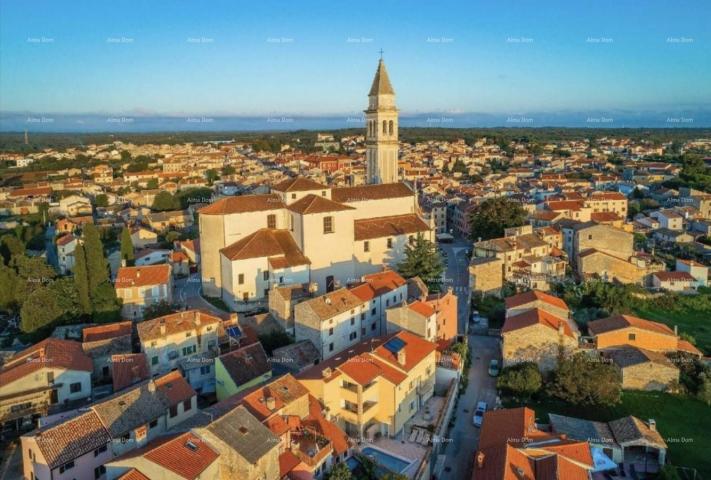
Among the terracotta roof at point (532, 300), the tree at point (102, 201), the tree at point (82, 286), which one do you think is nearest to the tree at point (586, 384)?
the terracotta roof at point (532, 300)

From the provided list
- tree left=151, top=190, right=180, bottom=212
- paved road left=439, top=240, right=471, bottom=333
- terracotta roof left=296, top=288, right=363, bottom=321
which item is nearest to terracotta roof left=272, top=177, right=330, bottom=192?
terracotta roof left=296, top=288, right=363, bottom=321

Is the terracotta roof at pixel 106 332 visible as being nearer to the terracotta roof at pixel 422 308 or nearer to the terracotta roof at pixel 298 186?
the terracotta roof at pixel 298 186

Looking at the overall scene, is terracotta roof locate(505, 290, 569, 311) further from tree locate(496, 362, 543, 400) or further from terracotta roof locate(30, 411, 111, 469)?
terracotta roof locate(30, 411, 111, 469)

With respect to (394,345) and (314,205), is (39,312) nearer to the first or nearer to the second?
(314,205)

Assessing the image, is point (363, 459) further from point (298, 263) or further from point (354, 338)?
point (298, 263)

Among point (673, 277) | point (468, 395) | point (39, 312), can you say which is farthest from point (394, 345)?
point (673, 277)

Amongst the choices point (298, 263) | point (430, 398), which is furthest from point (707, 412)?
point (298, 263)

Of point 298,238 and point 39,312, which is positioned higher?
point 298,238
